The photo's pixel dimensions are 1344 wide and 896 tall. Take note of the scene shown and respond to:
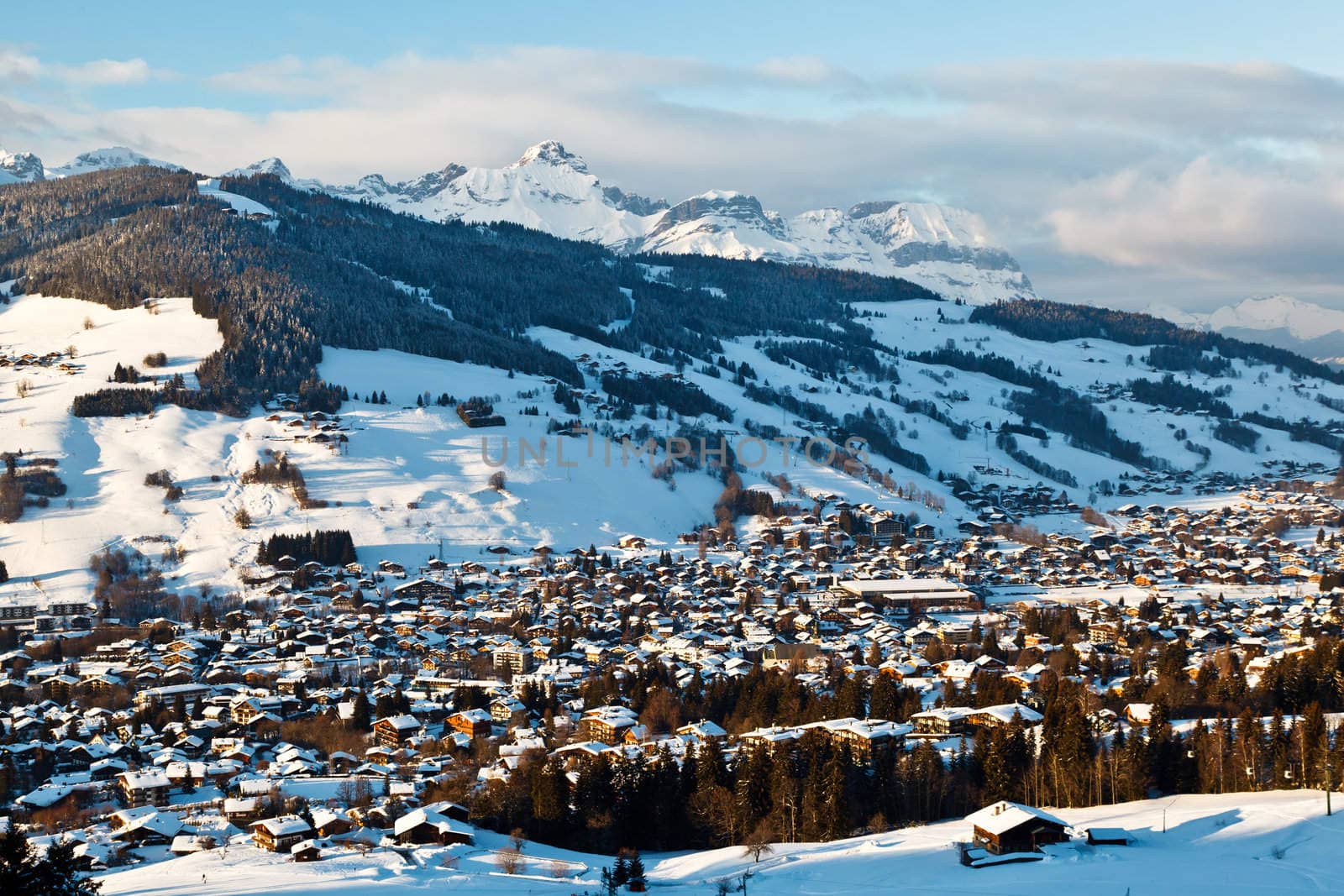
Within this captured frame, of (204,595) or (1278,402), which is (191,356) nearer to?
(204,595)

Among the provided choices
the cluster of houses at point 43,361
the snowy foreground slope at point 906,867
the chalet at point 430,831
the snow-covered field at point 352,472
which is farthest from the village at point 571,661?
the cluster of houses at point 43,361

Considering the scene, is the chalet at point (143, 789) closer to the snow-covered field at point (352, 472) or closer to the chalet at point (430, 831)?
the chalet at point (430, 831)

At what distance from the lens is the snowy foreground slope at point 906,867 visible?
34812 millimetres

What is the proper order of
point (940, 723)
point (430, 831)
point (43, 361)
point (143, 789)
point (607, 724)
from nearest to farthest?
point (430, 831) → point (143, 789) → point (940, 723) → point (607, 724) → point (43, 361)

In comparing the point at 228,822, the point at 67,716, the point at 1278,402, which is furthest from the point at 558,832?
the point at 1278,402

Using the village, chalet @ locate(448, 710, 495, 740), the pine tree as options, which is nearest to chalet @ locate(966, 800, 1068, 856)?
the village

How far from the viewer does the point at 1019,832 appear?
3812 cm

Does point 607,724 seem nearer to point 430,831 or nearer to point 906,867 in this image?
point 430,831

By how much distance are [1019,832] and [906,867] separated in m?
3.39

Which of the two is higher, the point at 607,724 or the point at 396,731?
the point at 607,724

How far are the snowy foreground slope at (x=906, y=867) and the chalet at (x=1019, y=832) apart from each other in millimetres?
478

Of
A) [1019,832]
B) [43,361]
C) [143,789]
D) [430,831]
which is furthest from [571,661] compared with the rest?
[43,361]

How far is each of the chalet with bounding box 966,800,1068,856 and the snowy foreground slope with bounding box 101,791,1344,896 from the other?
48 cm

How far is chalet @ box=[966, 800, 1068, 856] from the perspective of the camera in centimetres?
3794
